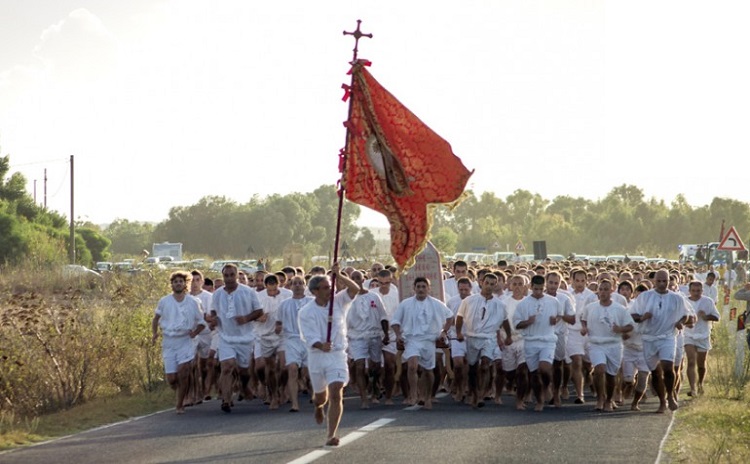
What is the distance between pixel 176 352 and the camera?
57.4 ft

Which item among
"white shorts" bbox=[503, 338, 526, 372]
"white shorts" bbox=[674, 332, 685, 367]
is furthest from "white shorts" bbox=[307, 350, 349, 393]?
"white shorts" bbox=[674, 332, 685, 367]

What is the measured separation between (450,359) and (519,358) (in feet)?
4.66

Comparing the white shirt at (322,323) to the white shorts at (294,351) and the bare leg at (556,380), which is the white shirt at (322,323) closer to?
the white shorts at (294,351)

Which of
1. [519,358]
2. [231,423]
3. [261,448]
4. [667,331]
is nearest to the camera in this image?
[261,448]

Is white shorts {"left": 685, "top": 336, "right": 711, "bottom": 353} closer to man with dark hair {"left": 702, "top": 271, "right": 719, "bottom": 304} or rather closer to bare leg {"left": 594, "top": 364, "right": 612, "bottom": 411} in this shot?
bare leg {"left": 594, "top": 364, "right": 612, "bottom": 411}

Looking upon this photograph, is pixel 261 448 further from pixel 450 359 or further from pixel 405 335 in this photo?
pixel 450 359

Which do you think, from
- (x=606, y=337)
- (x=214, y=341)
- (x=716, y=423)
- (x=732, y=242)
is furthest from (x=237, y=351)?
(x=732, y=242)

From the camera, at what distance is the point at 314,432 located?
577 inches

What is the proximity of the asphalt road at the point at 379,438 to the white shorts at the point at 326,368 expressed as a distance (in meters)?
0.66

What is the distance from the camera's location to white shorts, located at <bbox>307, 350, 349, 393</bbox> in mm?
13211

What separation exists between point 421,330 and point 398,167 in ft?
11.1

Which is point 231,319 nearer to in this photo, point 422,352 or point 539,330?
point 422,352

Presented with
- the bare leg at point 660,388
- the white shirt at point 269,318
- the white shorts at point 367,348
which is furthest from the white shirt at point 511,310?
the white shirt at point 269,318

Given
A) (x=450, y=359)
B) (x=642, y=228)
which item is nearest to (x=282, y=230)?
(x=642, y=228)
